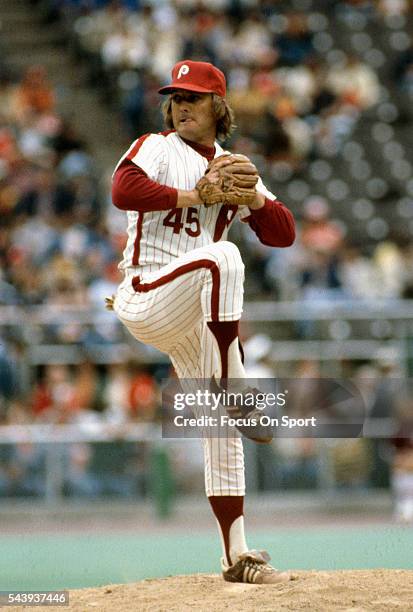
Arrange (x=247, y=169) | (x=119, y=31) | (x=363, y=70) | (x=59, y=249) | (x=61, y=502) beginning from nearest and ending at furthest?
(x=247, y=169) → (x=61, y=502) → (x=59, y=249) → (x=119, y=31) → (x=363, y=70)

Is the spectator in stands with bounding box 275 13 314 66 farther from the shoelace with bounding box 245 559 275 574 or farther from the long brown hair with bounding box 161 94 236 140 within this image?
the shoelace with bounding box 245 559 275 574

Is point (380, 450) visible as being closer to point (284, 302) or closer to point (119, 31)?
point (284, 302)

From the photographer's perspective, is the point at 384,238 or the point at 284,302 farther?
the point at 384,238

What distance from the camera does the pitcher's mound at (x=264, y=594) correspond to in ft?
15.8

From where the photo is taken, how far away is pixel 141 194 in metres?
5.03

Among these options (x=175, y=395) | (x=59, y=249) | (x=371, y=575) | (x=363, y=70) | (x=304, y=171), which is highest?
(x=363, y=70)

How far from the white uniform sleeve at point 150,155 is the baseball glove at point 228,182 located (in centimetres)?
21

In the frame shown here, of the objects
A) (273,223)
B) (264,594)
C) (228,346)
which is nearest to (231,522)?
(264,594)

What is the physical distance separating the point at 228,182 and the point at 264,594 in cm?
177

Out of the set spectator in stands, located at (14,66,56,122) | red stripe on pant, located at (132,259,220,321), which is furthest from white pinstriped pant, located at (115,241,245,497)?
spectator in stands, located at (14,66,56,122)

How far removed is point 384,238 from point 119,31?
168 inches

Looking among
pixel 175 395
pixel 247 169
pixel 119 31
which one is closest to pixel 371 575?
pixel 175 395

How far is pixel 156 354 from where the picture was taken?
10883 mm

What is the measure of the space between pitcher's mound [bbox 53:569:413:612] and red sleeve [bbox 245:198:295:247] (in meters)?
1.56
